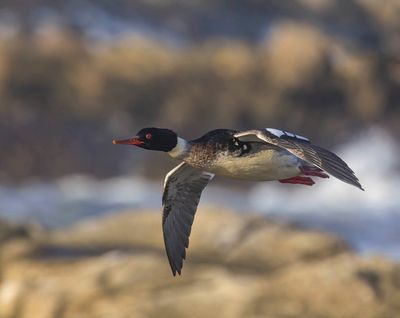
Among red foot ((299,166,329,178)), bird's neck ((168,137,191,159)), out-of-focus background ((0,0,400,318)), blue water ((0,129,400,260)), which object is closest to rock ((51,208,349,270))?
red foot ((299,166,329,178))

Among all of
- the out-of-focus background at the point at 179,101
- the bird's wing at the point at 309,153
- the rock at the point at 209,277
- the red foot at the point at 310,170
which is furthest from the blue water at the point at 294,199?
the bird's wing at the point at 309,153

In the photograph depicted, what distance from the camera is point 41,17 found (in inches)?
1164

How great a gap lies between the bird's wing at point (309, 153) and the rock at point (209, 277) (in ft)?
11.1

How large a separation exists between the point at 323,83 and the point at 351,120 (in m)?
1.22

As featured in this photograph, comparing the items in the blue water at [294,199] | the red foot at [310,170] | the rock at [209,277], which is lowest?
the blue water at [294,199]

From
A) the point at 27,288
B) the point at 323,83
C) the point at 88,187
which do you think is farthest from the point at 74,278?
the point at 323,83

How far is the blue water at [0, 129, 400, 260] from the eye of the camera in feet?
77.6

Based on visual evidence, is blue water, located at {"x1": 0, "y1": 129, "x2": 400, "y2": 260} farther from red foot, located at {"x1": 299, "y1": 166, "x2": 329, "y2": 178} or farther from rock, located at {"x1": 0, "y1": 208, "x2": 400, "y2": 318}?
red foot, located at {"x1": 299, "y1": 166, "x2": 329, "y2": 178}

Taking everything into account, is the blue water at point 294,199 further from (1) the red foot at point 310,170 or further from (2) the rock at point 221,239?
(1) the red foot at point 310,170

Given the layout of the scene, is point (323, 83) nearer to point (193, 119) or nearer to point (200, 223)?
point (193, 119)

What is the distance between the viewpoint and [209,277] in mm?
11289

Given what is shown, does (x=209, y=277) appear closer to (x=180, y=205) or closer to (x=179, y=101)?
(x=180, y=205)

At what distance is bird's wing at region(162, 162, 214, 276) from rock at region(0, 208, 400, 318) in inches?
81.2

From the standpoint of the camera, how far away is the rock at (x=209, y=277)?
10633mm
